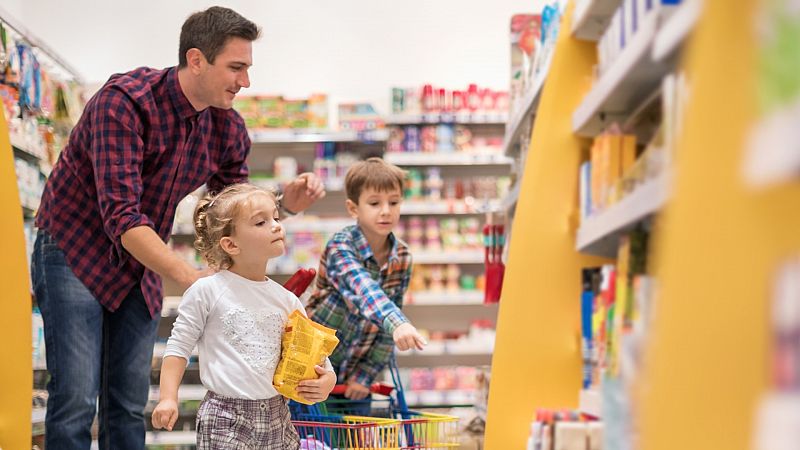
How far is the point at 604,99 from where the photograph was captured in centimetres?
167

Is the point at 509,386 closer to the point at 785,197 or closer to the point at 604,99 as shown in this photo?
the point at 604,99

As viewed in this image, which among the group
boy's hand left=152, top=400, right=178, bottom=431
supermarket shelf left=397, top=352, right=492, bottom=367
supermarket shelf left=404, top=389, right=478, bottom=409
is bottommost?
supermarket shelf left=404, top=389, right=478, bottom=409

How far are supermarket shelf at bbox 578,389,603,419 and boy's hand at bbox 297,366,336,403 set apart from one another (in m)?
0.74

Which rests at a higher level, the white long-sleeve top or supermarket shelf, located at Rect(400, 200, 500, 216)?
supermarket shelf, located at Rect(400, 200, 500, 216)

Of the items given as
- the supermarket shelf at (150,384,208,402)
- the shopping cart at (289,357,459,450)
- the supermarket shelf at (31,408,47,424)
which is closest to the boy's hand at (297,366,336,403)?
Result: the shopping cart at (289,357,459,450)

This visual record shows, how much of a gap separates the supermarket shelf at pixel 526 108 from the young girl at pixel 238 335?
0.84 metres

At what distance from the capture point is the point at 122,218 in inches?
101

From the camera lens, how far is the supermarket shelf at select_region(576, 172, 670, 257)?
4.34 ft

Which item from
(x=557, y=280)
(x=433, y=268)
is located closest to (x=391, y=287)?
(x=557, y=280)

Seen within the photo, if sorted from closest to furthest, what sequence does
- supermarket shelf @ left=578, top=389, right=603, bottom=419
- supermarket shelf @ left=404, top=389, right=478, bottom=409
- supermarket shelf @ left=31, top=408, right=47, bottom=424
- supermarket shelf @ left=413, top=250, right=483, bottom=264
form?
supermarket shelf @ left=578, top=389, right=603, bottom=419 → supermarket shelf @ left=31, top=408, right=47, bottom=424 → supermarket shelf @ left=404, top=389, right=478, bottom=409 → supermarket shelf @ left=413, top=250, right=483, bottom=264

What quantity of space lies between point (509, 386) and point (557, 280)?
247 millimetres

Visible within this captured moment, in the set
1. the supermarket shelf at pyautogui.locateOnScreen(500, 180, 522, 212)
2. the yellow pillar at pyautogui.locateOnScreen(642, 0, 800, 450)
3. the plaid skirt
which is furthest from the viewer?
the supermarket shelf at pyautogui.locateOnScreen(500, 180, 522, 212)

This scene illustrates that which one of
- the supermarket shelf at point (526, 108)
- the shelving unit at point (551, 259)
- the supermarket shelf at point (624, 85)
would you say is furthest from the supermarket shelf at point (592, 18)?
the supermarket shelf at point (526, 108)

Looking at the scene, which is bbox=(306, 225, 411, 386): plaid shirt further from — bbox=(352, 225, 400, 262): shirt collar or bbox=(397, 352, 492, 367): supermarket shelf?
bbox=(397, 352, 492, 367): supermarket shelf
